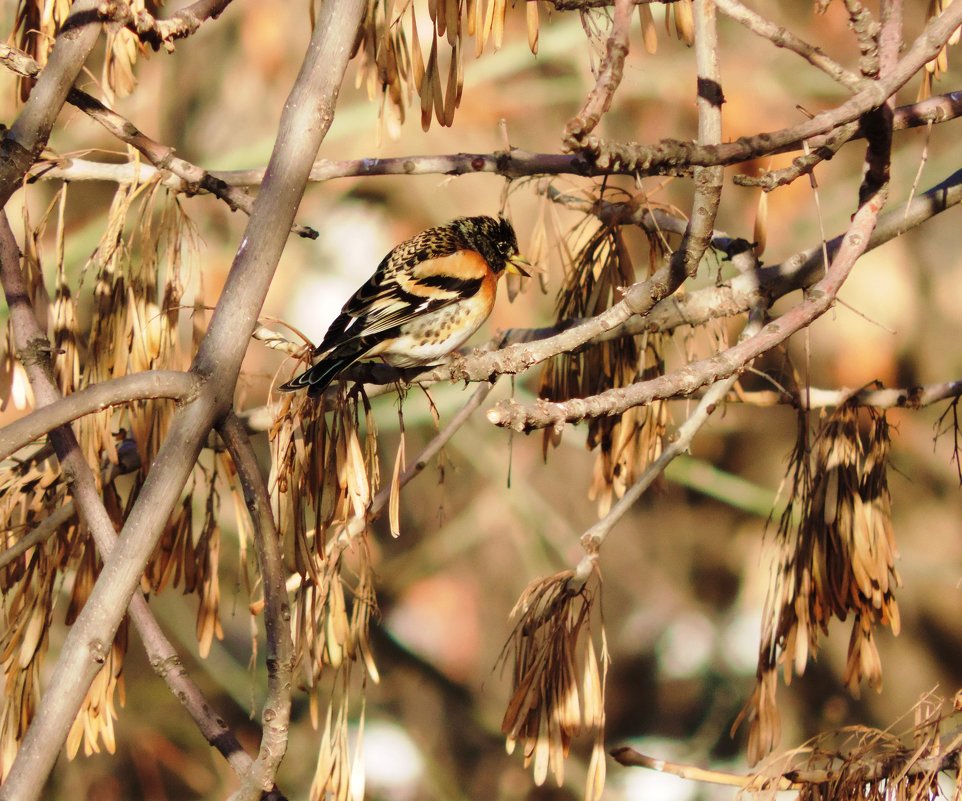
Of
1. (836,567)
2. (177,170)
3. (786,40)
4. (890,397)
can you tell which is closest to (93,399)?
(177,170)

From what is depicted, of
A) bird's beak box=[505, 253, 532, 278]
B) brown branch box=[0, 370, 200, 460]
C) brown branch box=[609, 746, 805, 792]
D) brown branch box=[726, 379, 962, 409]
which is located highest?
bird's beak box=[505, 253, 532, 278]

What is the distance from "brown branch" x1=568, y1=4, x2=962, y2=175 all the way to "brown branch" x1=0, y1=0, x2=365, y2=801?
0.66m

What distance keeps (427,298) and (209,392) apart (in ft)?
3.61

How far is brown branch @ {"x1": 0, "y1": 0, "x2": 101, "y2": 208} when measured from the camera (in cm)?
162

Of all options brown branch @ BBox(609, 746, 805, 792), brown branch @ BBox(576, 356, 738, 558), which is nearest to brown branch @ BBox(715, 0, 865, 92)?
brown branch @ BBox(576, 356, 738, 558)

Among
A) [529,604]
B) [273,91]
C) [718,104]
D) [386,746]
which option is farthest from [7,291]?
[386,746]

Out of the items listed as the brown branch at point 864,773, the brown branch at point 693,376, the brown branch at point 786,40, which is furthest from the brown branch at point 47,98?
the brown branch at point 864,773

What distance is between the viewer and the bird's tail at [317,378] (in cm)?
196

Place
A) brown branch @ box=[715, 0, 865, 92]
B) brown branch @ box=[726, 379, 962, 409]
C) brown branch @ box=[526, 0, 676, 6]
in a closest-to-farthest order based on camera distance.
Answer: brown branch @ box=[715, 0, 865, 92], brown branch @ box=[526, 0, 676, 6], brown branch @ box=[726, 379, 962, 409]

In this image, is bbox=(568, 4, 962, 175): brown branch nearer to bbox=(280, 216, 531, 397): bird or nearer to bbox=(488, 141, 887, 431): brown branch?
bbox=(488, 141, 887, 431): brown branch

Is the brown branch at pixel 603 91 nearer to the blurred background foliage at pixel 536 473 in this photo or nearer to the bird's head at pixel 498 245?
the bird's head at pixel 498 245

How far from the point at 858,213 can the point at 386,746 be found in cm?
366

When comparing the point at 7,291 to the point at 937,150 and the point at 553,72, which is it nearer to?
the point at 553,72

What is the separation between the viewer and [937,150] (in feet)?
14.0
